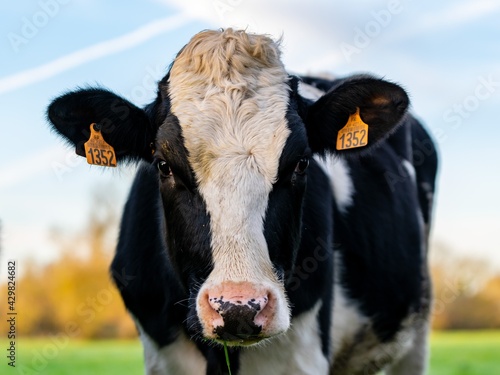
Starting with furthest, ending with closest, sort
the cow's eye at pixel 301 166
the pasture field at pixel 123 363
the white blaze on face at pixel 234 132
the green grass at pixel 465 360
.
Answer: the green grass at pixel 465 360, the pasture field at pixel 123 363, the cow's eye at pixel 301 166, the white blaze on face at pixel 234 132

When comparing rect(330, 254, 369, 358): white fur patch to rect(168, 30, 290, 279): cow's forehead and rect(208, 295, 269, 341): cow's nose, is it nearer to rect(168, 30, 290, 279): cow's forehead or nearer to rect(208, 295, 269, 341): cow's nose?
rect(168, 30, 290, 279): cow's forehead

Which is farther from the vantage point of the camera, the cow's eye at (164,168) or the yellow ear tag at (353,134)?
the yellow ear tag at (353,134)

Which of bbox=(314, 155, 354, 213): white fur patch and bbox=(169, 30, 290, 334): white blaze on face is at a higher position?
bbox=(169, 30, 290, 334): white blaze on face

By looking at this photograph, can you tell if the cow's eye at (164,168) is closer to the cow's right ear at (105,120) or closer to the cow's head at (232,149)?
the cow's head at (232,149)

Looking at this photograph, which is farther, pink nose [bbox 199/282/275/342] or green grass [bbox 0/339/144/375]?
green grass [bbox 0/339/144/375]

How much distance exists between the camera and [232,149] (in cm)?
483

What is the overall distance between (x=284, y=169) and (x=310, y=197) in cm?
120

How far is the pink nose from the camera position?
4.23 meters

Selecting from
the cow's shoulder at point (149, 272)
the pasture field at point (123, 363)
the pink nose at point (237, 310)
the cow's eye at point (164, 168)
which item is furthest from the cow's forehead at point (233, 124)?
the pasture field at point (123, 363)

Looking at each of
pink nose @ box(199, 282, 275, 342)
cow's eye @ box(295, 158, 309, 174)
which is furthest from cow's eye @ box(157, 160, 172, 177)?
pink nose @ box(199, 282, 275, 342)

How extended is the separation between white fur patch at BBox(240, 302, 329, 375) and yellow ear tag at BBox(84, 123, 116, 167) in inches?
64.9

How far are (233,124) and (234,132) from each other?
0.21 feet

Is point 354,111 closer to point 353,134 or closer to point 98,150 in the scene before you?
point 353,134

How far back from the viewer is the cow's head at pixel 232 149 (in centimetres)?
443
